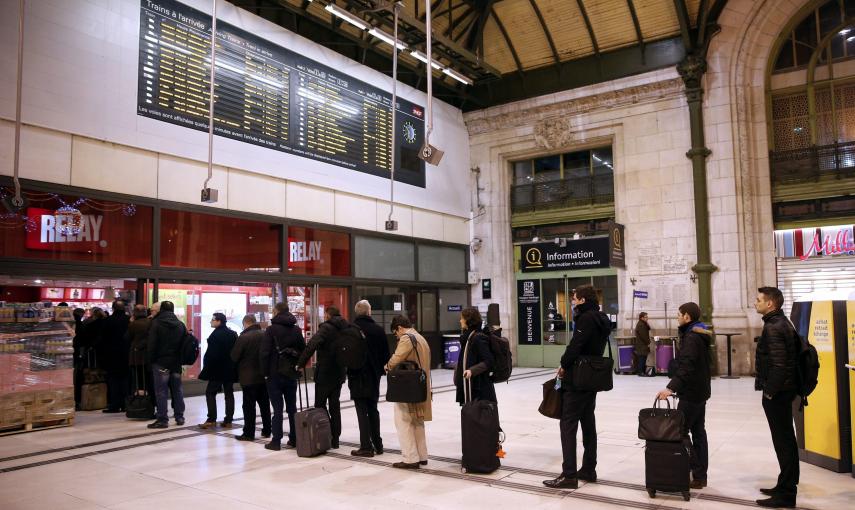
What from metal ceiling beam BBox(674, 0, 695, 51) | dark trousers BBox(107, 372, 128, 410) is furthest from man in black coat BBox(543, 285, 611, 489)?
metal ceiling beam BBox(674, 0, 695, 51)

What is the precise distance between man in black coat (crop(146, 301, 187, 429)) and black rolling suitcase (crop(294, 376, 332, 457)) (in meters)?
2.64

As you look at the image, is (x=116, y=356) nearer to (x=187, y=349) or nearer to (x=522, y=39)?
(x=187, y=349)

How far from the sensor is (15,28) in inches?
344

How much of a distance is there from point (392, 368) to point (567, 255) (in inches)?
Answer: 457

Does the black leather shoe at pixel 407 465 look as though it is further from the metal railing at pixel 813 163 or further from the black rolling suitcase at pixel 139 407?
the metal railing at pixel 813 163

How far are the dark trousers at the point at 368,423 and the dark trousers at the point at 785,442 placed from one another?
3.52 m

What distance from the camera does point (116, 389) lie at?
9.56 metres

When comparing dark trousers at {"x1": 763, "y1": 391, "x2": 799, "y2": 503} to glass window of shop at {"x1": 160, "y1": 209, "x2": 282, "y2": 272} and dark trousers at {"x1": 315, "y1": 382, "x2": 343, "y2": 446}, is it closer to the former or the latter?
dark trousers at {"x1": 315, "y1": 382, "x2": 343, "y2": 446}

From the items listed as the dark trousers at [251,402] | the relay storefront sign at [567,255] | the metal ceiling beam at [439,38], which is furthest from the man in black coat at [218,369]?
the relay storefront sign at [567,255]

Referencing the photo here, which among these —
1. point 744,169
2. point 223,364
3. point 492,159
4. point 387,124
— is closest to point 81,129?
point 223,364

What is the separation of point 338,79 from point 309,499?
10.5 meters

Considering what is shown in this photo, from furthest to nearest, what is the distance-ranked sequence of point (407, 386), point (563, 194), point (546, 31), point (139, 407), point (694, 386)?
point (563, 194) → point (546, 31) → point (139, 407) → point (407, 386) → point (694, 386)

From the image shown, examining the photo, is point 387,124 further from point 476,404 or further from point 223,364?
point 476,404

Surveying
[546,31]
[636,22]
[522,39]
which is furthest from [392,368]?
[522,39]
